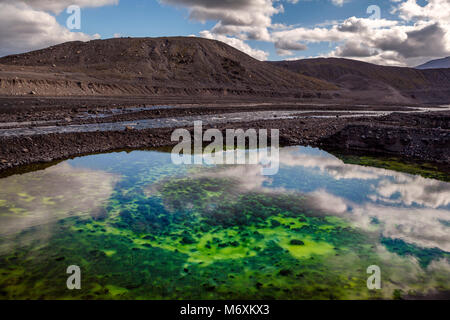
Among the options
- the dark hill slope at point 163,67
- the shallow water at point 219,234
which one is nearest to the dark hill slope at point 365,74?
the dark hill slope at point 163,67

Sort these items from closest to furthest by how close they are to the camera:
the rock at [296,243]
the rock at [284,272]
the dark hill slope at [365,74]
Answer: the rock at [284,272]
the rock at [296,243]
the dark hill slope at [365,74]

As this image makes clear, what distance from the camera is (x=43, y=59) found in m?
71.8

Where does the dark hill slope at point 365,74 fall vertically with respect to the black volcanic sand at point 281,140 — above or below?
above

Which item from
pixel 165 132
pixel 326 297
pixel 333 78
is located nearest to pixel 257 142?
pixel 165 132

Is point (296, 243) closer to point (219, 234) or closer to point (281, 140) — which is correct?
point (219, 234)

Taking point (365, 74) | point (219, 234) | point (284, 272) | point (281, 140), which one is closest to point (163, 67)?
point (281, 140)

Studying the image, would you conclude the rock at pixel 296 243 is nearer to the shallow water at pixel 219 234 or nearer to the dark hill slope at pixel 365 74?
the shallow water at pixel 219 234

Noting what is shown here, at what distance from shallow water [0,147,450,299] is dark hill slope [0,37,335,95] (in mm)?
43345

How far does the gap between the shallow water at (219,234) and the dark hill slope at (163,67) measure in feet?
142

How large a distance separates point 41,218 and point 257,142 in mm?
11467

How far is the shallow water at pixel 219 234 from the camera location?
4.43 meters

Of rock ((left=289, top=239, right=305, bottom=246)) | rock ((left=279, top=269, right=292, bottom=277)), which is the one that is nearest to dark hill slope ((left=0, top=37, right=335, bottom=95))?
rock ((left=289, top=239, right=305, bottom=246))

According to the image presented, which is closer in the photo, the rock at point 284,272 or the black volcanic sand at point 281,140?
the rock at point 284,272

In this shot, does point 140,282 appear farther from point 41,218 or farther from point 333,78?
point 333,78
